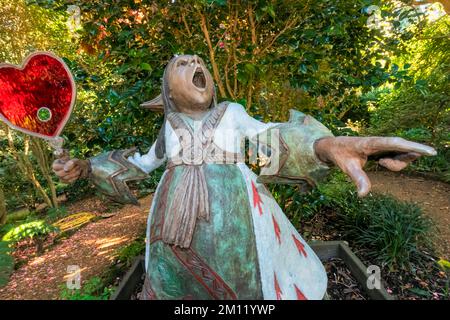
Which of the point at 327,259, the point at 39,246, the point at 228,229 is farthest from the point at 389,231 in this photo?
the point at 39,246

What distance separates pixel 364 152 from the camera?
0.87m

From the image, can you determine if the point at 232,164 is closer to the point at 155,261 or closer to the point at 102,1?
the point at 155,261

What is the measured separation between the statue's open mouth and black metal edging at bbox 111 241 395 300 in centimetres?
152

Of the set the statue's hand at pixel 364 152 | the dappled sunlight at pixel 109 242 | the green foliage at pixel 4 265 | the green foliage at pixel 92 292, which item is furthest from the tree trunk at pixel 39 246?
the statue's hand at pixel 364 152

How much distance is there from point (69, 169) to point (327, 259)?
7.47 ft

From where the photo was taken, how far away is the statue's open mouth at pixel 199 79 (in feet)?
4.38

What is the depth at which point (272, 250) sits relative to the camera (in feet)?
4.18

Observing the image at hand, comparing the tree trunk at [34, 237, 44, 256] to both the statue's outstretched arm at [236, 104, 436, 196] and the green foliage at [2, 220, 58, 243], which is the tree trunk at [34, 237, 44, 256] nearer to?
the green foliage at [2, 220, 58, 243]

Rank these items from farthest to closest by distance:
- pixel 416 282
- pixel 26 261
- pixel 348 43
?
pixel 26 261 → pixel 416 282 → pixel 348 43

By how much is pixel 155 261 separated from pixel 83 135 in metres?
1.34

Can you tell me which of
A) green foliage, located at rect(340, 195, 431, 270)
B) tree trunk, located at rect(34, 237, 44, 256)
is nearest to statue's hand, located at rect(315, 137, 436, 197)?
green foliage, located at rect(340, 195, 431, 270)

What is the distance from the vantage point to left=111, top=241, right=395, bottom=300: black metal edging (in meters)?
1.98
